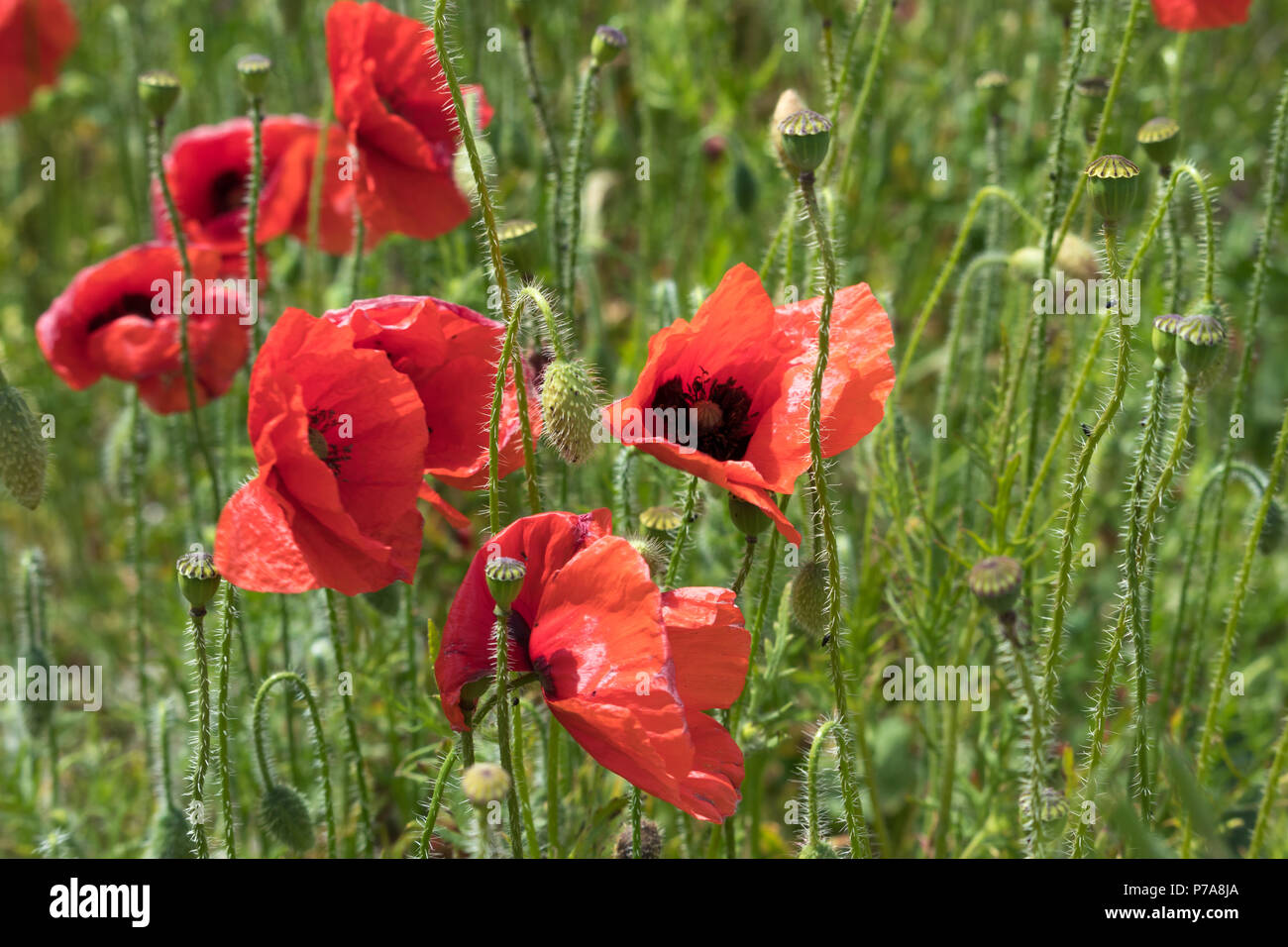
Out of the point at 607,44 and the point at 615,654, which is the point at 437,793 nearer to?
the point at 615,654

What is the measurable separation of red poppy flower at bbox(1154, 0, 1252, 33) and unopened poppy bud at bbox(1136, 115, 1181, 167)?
363mm

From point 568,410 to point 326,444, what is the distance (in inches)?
14.8

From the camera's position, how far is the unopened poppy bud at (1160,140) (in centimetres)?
201

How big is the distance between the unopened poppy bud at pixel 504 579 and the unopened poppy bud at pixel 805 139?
584 mm

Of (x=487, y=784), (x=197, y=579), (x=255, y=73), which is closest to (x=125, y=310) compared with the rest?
(x=255, y=73)

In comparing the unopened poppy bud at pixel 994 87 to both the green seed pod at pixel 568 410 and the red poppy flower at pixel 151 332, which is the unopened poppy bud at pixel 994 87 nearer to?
the green seed pod at pixel 568 410

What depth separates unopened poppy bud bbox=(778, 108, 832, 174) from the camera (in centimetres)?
154

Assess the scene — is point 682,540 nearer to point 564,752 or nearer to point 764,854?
point 564,752

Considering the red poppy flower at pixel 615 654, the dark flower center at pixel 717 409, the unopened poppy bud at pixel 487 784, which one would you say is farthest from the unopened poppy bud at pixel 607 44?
the unopened poppy bud at pixel 487 784

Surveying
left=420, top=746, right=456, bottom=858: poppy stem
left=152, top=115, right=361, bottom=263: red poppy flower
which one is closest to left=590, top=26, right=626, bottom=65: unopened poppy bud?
left=152, top=115, right=361, bottom=263: red poppy flower

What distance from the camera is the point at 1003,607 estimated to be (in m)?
1.47

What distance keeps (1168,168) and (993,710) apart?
113 centimetres

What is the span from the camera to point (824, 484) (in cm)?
164
